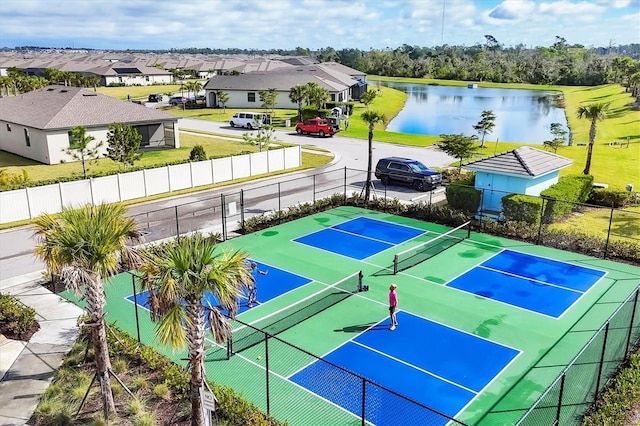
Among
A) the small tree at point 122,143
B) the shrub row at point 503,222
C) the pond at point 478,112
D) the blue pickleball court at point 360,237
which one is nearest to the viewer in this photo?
the shrub row at point 503,222

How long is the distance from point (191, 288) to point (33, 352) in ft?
26.6

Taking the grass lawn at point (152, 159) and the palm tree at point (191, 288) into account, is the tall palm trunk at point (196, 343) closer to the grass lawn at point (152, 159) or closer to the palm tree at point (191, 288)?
the palm tree at point (191, 288)

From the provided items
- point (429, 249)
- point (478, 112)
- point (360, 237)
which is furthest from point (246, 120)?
point (478, 112)

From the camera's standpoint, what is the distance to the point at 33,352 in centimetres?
1440

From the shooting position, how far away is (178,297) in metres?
9.02

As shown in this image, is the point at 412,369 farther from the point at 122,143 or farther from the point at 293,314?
the point at 122,143

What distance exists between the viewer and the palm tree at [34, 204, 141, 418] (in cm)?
1030

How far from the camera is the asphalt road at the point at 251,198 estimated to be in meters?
22.5

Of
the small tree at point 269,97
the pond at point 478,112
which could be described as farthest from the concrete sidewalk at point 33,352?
the pond at point 478,112

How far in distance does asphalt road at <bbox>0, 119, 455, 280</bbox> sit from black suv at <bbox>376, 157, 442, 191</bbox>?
0.56 meters

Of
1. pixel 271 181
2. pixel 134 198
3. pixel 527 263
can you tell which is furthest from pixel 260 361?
pixel 271 181

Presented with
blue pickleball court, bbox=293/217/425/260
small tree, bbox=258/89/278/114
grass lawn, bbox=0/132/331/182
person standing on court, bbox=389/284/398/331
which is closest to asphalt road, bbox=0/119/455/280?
blue pickleball court, bbox=293/217/425/260

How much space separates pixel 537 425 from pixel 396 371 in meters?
3.69

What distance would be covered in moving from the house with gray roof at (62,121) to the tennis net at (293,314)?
25.1 m
